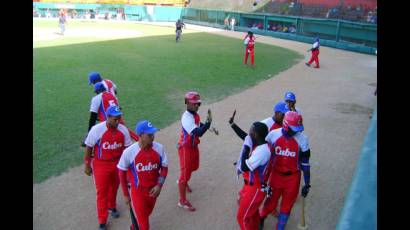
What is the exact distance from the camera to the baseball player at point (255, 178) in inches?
176

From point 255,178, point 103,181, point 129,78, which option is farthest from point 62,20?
point 255,178

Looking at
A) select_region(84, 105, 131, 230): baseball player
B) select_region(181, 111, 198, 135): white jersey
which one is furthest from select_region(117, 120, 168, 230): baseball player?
select_region(181, 111, 198, 135): white jersey

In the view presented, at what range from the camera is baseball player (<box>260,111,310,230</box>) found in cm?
483

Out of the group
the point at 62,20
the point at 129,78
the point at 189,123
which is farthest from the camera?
the point at 62,20

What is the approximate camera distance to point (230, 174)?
7.09 metres

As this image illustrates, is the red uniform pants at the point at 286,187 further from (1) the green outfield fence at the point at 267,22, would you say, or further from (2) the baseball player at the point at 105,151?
(1) the green outfield fence at the point at 267,22

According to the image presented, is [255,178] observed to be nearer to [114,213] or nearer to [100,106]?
[114,213]

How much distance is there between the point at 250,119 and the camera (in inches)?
404

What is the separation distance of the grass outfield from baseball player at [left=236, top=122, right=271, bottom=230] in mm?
3957

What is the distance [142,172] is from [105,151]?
80 cm

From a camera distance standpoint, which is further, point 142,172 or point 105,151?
point 105,151
